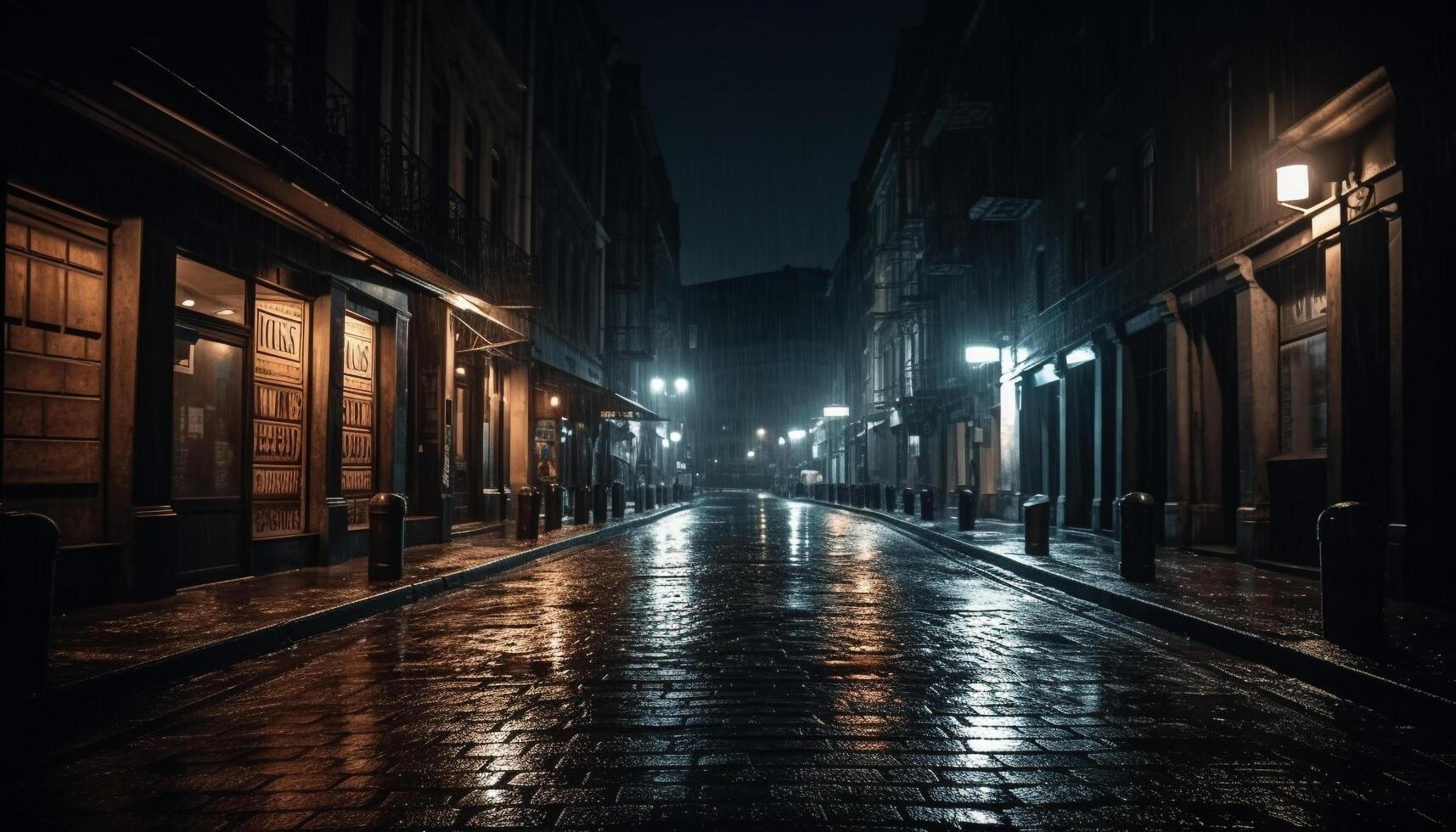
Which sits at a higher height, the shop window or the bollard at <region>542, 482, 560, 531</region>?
the shop window

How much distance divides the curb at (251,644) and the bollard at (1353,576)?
7.41 meters

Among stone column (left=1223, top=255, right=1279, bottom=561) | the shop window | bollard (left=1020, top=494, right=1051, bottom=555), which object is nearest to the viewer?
the shop window

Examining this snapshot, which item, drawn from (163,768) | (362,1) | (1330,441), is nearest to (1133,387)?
(1330,441)

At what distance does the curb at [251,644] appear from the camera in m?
5.95

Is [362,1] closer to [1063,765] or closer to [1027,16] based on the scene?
[1063,765]

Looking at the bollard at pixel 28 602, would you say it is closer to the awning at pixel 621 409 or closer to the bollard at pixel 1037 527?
the bollard at pixel 1037 527

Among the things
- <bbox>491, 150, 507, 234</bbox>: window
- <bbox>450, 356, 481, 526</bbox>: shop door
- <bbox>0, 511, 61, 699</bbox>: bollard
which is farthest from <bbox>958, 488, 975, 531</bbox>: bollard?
<bbox>0, 511, 61, 699</bbox>: bollard

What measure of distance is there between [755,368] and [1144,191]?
85349 millimetres

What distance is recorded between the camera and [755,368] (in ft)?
344

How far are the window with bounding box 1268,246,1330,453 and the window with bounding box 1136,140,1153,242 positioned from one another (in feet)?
17.1

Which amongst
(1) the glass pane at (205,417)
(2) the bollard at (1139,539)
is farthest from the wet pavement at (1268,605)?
(1) the glass pane at (205,417)

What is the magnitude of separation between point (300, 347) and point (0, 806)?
400 inches

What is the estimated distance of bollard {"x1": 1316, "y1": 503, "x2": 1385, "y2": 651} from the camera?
7164mm

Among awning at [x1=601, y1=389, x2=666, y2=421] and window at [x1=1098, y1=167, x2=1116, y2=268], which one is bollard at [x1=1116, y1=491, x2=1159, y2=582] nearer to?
window at [x1=1098, y1=167, x2=1116, y2=268]
